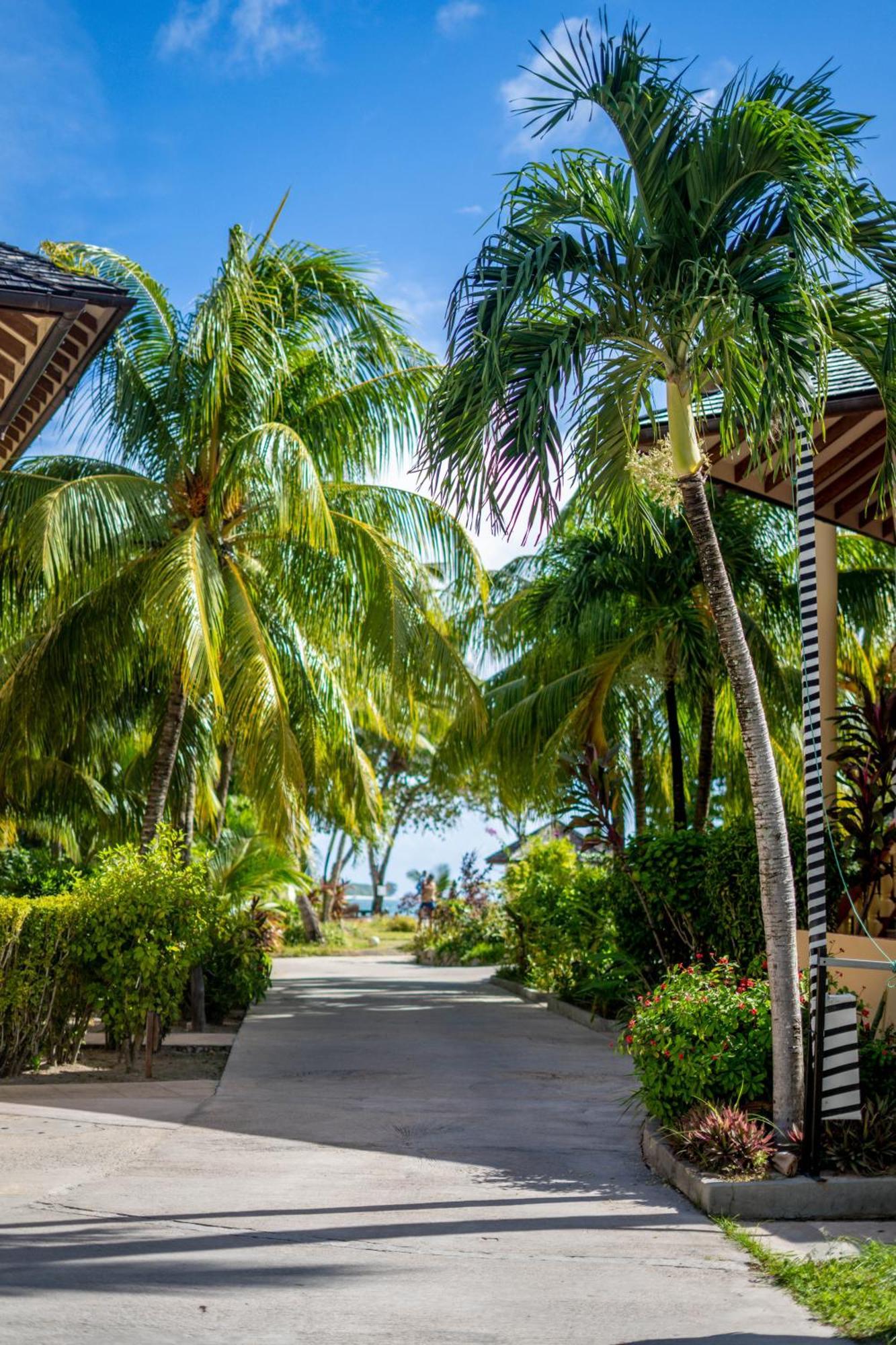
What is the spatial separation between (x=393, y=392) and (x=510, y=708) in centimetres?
530

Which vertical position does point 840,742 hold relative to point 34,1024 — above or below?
above

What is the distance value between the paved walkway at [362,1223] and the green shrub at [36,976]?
1050 millimetres

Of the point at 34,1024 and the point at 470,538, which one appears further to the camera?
the point at 470,538

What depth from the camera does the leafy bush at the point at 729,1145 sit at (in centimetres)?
650

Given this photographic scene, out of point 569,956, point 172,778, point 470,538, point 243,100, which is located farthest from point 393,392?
point 569,956

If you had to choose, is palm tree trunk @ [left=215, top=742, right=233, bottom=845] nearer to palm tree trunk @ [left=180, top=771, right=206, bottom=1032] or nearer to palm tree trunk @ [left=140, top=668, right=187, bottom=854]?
palm tree trunk @ [left=180, top=771, right=206, bottom=1032]

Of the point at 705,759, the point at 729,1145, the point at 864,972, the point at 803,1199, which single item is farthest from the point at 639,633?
the point at 803,1199

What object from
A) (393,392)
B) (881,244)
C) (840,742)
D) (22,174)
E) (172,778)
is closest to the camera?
(881,244)

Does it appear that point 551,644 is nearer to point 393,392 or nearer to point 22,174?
point 393,392

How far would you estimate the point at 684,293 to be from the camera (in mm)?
6758

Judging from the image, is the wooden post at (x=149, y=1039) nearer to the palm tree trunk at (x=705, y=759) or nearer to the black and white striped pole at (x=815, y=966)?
the black and white striped pole at (x=815, y=966)

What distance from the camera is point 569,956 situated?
18.0 metres

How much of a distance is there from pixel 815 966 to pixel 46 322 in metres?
6.88

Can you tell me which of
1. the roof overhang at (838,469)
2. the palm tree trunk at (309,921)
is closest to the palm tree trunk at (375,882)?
the palm tree trunk at (309,921)
